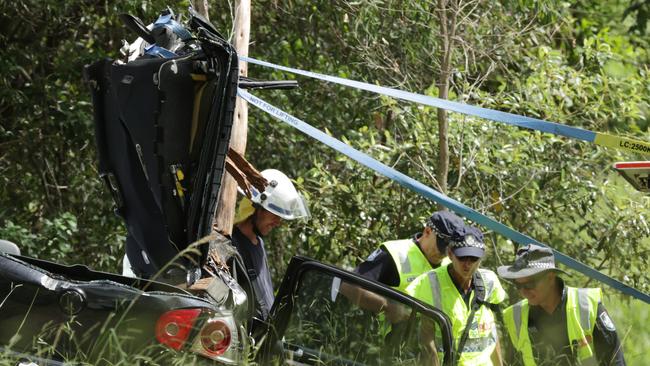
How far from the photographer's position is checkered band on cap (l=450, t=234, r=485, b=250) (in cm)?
601

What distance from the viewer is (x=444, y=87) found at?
8.88m

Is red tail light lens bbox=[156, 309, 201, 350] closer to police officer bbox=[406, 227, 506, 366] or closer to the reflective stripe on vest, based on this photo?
police officer bbox=[406, 227, 506, 366]

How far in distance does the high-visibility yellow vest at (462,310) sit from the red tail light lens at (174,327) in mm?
1362

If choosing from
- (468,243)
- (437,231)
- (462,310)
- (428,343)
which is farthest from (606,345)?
(428,343)

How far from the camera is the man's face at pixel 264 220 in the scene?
6863mm

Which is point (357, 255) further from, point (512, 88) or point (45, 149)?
point (45, 149)

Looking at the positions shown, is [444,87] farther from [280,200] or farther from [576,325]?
[576,325]

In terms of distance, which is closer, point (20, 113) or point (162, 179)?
point (162, 179)

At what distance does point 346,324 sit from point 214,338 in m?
0.56

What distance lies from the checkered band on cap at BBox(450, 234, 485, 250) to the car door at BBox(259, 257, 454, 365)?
106 centimetres

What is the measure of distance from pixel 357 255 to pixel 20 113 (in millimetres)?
3628

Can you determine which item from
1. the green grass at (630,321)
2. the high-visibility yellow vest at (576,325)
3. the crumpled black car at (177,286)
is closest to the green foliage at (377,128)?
the green grass at (630,321)

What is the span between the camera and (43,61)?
Answer: 11125mm

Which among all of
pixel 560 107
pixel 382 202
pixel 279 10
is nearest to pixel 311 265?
pixel 382 202
